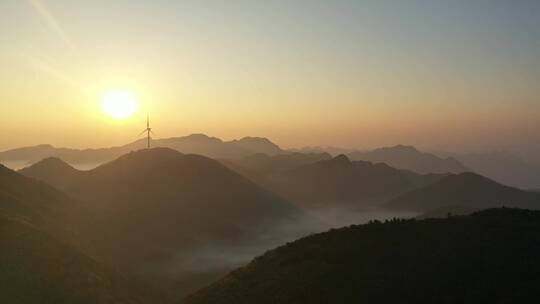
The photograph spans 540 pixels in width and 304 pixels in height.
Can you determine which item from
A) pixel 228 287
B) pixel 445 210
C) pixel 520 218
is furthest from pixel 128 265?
pixel 445 210

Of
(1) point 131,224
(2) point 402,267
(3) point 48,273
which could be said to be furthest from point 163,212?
(2) point 402,267

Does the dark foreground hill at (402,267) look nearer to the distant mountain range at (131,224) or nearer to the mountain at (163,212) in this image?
the distant mountain range at (131,224)

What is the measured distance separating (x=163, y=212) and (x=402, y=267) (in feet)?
416

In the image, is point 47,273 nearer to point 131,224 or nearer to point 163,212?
point 131,224

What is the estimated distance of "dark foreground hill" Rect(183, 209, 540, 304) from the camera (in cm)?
3328

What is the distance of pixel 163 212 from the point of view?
15538 centimetres

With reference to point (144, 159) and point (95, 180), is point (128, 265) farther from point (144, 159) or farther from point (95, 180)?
point (144, 159)

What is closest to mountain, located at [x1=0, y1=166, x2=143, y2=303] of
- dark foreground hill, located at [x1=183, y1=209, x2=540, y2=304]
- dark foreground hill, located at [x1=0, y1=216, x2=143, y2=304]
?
dark foreground hill, located at [x1=0, y1=216, x2=143, y2=304]

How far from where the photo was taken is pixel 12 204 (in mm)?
93688

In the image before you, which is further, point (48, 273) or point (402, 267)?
point (48, 273)

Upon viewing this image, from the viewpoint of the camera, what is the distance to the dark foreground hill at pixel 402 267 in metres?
33.3

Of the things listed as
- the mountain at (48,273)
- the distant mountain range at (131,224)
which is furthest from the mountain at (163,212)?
the mountain at (48,273)

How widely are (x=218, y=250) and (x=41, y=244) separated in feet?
227

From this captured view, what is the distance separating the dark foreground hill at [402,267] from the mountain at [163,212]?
61718 mm
